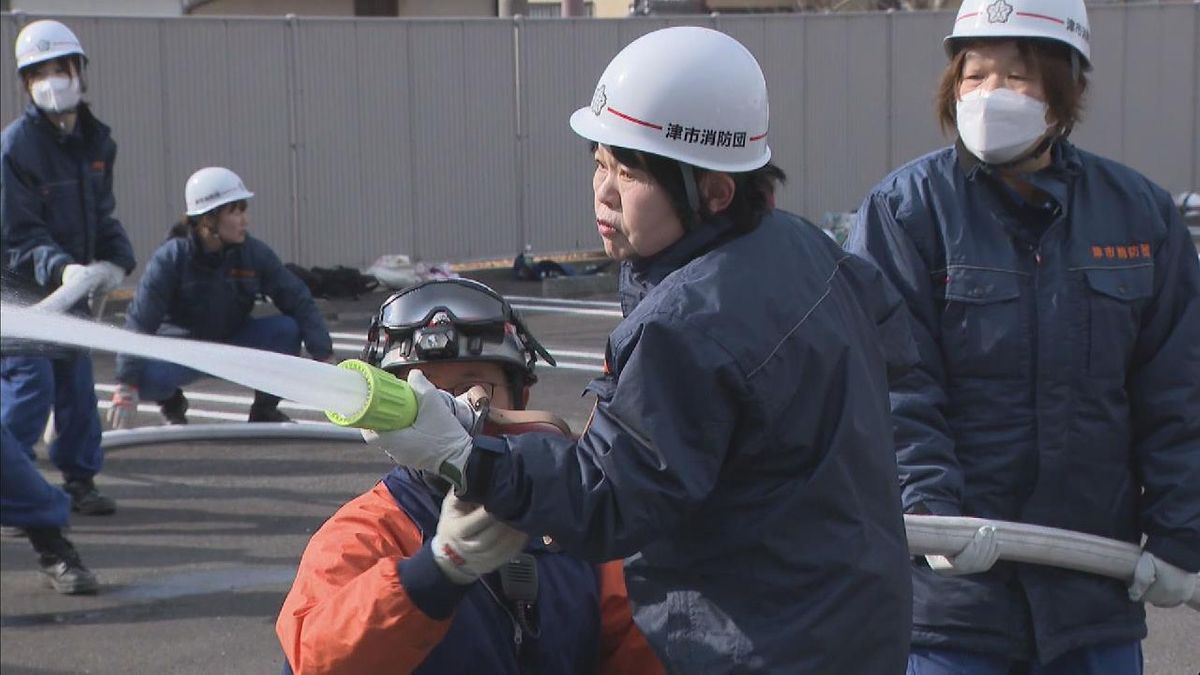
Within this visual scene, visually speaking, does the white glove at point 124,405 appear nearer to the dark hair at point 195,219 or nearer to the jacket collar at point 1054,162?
the dark hair at point 195,219

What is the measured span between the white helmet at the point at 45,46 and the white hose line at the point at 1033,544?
6033mm

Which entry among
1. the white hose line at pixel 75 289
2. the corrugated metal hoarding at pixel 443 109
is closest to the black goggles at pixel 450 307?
the white hose line at pixel 75 289

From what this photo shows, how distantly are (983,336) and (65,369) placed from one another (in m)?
5.74

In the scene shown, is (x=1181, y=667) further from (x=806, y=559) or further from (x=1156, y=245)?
(x=806, y=559)

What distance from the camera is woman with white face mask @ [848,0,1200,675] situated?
11.0ft

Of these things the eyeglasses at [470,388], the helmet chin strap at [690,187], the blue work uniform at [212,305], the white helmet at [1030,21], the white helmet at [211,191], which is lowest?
the blue work uniform at [212,305]

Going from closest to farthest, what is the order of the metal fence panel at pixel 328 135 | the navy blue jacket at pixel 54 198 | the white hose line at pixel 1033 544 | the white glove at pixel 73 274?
the white hose line at pixel 1033 544, the white glove at pixel 73 274, the navy blue jacket at pixel 54 198, the metal fence panel at pixel 328 135

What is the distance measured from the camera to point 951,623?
3391 millimetres

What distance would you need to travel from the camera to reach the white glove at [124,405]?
9.20 m

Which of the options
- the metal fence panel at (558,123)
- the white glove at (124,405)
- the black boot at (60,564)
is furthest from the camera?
the metal fence panel at (558,123)

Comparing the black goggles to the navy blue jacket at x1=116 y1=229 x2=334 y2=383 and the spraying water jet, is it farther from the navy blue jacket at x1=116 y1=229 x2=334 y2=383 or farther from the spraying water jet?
the navy blue jacket at x1=116 y1=229 x2=334 y2=383

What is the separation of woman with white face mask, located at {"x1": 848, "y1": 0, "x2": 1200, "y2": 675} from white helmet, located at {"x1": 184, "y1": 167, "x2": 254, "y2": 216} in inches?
253

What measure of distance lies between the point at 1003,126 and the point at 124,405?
6.67 meters

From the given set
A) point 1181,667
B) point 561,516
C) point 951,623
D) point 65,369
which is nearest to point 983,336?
point 951,623
